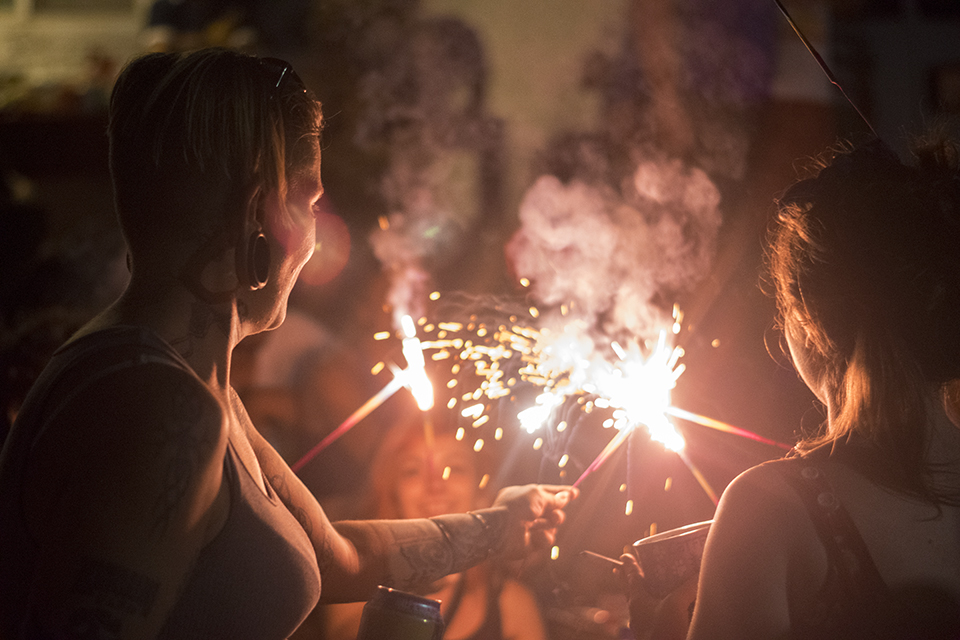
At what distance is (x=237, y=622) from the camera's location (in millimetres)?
1283

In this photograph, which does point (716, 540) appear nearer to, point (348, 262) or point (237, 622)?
point (237, 622)

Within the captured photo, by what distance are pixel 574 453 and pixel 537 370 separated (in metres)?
0.51

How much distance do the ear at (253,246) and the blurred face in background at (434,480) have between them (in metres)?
2.30

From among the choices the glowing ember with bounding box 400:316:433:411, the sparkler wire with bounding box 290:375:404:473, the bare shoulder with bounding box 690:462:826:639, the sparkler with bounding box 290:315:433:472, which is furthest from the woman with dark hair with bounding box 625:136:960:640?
the sparkler wire with bounding box 290:375:404:473

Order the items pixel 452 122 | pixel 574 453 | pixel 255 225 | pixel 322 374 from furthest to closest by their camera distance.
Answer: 1. pixel 452 122
2. pixel 322 374
3. pixel 574 453
4. pixel 255 225

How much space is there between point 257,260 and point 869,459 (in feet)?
4.17

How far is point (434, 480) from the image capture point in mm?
3559

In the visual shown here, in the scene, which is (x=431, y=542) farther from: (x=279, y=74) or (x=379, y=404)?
(x=379, y=404)

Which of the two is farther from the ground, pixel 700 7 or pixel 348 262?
pixel 700 7

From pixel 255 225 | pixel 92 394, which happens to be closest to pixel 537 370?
pixel 255 225

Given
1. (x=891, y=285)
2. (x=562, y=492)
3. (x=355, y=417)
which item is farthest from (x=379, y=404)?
(x=891, y=285)

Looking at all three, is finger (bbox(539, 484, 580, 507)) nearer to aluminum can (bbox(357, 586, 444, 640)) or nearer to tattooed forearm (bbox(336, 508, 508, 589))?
tattooed forearm (bbox(336, 508, 508, 589))

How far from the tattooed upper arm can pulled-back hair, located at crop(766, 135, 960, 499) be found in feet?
4.07

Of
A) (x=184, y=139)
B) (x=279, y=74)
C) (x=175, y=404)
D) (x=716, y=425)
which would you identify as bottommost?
(x=716, y=425)
